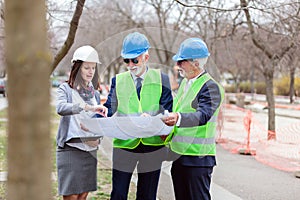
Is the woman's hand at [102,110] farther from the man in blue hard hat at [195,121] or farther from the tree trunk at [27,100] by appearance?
the tree trunk at [27,100]

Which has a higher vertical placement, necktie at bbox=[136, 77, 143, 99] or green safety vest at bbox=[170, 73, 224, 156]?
necktie at bbox=[136, 77, 143, 99]

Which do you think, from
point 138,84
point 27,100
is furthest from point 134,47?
point 27,100

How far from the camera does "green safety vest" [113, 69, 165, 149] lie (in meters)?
3.70

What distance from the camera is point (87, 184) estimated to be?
13.5ft

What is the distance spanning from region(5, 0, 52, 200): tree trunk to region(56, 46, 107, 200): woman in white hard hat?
243cm

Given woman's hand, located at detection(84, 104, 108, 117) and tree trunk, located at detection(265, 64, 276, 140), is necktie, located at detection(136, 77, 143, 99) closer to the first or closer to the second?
woman's hand, located at detection(84, 104, 108, 117)

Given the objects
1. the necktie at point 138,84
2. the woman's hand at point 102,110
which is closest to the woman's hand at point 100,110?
the woman's hand at point 102,110

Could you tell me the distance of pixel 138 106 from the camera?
145 inches

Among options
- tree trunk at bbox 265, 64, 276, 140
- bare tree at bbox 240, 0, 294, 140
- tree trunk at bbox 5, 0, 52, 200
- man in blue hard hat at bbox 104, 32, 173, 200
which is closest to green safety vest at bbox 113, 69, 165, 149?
man in blue hard hat at bbox 104, 32, 173, 200

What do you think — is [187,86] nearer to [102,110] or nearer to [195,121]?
[195,121]

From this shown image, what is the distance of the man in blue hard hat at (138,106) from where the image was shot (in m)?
3.70

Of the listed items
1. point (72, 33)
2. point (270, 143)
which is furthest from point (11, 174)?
point (270, 143)

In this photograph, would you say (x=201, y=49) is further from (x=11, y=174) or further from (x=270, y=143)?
(x=270, y=143)

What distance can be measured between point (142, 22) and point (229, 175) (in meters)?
16.5
